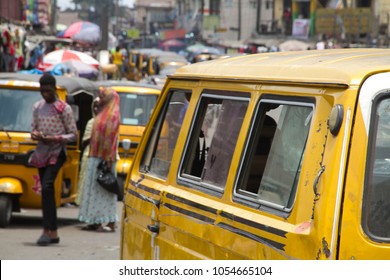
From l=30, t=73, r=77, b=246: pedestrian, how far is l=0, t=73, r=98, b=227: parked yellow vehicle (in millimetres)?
1411

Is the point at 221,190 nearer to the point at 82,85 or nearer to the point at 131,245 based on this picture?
the point at 131,245

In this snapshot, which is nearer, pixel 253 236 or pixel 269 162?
pixel 253 236

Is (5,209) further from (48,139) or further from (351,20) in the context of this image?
(351,20)

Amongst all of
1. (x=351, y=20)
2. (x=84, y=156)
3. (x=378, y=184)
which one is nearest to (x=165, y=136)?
(x=378, y=184)

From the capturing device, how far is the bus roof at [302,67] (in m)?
4.12

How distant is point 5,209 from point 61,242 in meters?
1.09

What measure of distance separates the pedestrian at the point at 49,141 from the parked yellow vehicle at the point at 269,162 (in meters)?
4.05

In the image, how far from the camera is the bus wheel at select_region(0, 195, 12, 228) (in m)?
11.9

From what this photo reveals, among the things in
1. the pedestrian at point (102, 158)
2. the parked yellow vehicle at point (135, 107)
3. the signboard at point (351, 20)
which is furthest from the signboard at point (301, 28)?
the pedestrian at point (102, 158)

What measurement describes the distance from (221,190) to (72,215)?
9.07 metres

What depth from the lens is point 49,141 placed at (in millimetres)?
10586

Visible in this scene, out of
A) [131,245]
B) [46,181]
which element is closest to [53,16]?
[46,181]

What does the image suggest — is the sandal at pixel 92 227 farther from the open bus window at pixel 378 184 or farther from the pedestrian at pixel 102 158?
the open bus window at pixel 378 184

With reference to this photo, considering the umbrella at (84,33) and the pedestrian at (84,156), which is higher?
the pedestrian at (84,156)
